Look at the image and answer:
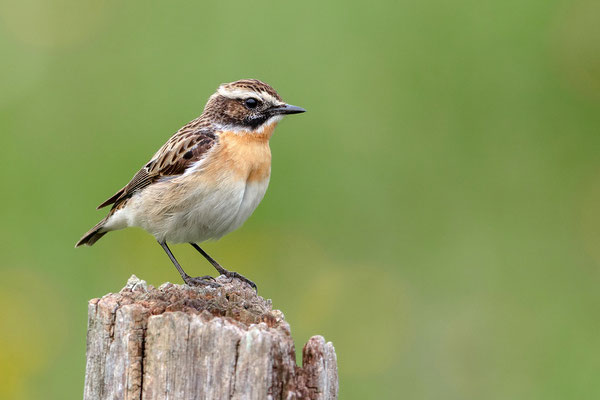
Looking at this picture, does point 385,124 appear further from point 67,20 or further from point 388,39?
point 67,20

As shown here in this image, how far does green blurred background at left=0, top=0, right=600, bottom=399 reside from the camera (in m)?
8.07

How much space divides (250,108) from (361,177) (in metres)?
2.48

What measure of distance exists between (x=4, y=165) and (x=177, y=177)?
2869 mm

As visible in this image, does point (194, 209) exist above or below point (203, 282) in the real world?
above

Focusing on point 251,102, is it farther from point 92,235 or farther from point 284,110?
point 92,235

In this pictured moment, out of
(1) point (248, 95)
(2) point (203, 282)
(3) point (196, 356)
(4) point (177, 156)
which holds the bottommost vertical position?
(3) point (196, 356)

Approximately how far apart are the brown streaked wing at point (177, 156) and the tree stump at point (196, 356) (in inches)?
92.8

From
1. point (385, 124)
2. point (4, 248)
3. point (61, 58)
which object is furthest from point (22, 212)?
point (385, 124)

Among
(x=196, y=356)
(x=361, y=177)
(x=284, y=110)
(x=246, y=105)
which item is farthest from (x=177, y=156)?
(x=196, y=356)

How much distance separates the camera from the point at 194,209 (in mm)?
6336

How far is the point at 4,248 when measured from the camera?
26.9ft

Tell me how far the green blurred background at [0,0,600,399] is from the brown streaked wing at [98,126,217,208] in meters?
1.52

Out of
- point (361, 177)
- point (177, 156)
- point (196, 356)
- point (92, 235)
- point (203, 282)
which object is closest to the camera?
point (196, 356)

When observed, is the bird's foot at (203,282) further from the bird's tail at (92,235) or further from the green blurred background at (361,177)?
the green blurred background at (361,177)
